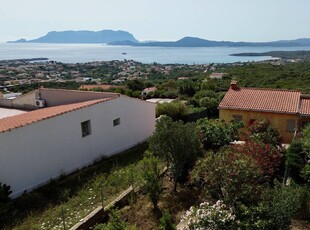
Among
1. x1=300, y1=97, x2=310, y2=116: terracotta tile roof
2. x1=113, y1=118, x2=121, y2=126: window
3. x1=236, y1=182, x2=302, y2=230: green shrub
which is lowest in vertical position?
x1=300, y1=97, x2=310, y2=116: terracotta tile roof

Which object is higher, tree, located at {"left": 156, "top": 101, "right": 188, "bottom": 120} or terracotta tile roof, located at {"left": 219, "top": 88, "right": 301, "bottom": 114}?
terracotta tile roof, located at {"left": 219, "top": 88, "right": 301, "bottom": 114}

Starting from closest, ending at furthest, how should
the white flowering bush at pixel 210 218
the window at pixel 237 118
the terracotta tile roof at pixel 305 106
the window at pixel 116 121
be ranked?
the white flowering bush at pixel 210 218 → the window at pixel 116 121 → the terracotta tile roof at pixel 305 106 → the window at pixel 237 118

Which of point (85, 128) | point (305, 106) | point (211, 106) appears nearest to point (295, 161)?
point (85, 128)

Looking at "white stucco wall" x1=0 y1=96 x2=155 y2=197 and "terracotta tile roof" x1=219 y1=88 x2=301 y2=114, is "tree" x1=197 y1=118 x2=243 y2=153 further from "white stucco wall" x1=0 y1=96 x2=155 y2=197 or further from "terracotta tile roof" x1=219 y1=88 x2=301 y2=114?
"terracotta tile roof" x1=219 y1=88 x2=301 y2=114

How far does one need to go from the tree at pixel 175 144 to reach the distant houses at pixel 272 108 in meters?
10.7

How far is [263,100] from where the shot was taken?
2172cm

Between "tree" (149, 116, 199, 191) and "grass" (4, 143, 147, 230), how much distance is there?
1.50m

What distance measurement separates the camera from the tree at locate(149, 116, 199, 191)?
10883 mm

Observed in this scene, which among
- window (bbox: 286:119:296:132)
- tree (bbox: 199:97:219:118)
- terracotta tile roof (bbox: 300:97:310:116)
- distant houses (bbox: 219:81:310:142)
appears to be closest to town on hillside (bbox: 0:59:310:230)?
distant houses (bbox: 219:81:310:142)

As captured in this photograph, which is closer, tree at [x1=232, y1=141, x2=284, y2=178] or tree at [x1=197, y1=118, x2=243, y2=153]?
tree at [x1=232, y1=141, x2=284, y2=178]

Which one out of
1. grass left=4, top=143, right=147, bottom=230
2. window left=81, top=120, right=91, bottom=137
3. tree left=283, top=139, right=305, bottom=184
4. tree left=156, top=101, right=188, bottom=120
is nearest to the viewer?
grass left=4, top=143, right=147, bottom=230

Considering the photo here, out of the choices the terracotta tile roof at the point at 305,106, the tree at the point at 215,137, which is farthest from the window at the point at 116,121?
the terracotta tile roof at the point at 305,106

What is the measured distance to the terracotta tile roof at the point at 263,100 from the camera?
67.5ft

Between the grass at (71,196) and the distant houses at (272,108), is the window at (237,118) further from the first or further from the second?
the grass at (71,196)
